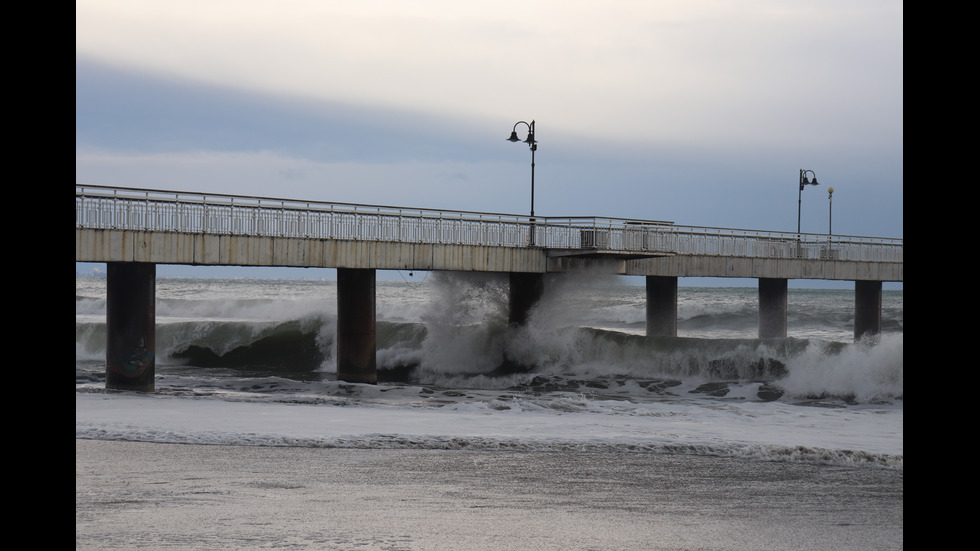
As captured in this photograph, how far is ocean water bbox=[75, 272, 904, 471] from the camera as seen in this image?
14906 millimetres

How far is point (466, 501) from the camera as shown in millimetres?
9859

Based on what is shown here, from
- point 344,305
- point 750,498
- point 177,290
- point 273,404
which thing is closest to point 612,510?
point 750,498

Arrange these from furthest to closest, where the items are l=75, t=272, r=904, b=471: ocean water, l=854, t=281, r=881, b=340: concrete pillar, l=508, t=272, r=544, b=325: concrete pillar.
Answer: l=854, t=281, r=881, b=340: concrete pillar < l=508, t=272, r=544, b=325: concrete pillar < l=75, t=272, r=904, b=471: ocean water

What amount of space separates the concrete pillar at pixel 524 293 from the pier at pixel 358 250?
0.04 meters

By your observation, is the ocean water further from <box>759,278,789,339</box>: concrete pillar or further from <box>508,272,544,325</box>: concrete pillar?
<box>759,278,789,339</box>: concrete pillar

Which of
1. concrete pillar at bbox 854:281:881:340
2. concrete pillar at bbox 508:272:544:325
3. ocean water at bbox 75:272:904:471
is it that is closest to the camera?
ocean water at bbox 75:272:904:471

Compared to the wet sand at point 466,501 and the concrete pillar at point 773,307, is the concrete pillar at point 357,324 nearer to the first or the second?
the wet sand at point 466,501

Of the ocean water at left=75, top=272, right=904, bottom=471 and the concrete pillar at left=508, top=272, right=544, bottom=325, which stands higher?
the concrete pillar at left=508, top=272, right=544, bottom=325

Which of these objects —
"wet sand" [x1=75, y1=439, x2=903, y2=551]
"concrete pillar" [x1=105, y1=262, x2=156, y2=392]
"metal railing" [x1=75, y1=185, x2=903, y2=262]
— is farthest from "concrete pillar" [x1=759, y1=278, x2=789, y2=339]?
"wet sand" [x1=75, y1=439, x2=903, y2=551]

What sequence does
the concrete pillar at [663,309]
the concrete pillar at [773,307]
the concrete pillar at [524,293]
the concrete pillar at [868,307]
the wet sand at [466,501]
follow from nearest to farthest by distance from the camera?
the wet sand at [466,501] < the concrete pillar at [524,293] < the concrete pillar at [663,309] < the concrete pillar at [773,307] < the concrete pillar at [868,307]

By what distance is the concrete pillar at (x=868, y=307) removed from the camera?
4662cm

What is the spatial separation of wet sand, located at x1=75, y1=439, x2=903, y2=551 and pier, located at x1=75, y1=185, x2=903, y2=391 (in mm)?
12093

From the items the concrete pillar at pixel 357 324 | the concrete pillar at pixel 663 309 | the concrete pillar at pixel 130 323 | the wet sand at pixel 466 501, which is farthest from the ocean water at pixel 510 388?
the concrete pillar at pixel 663 309
